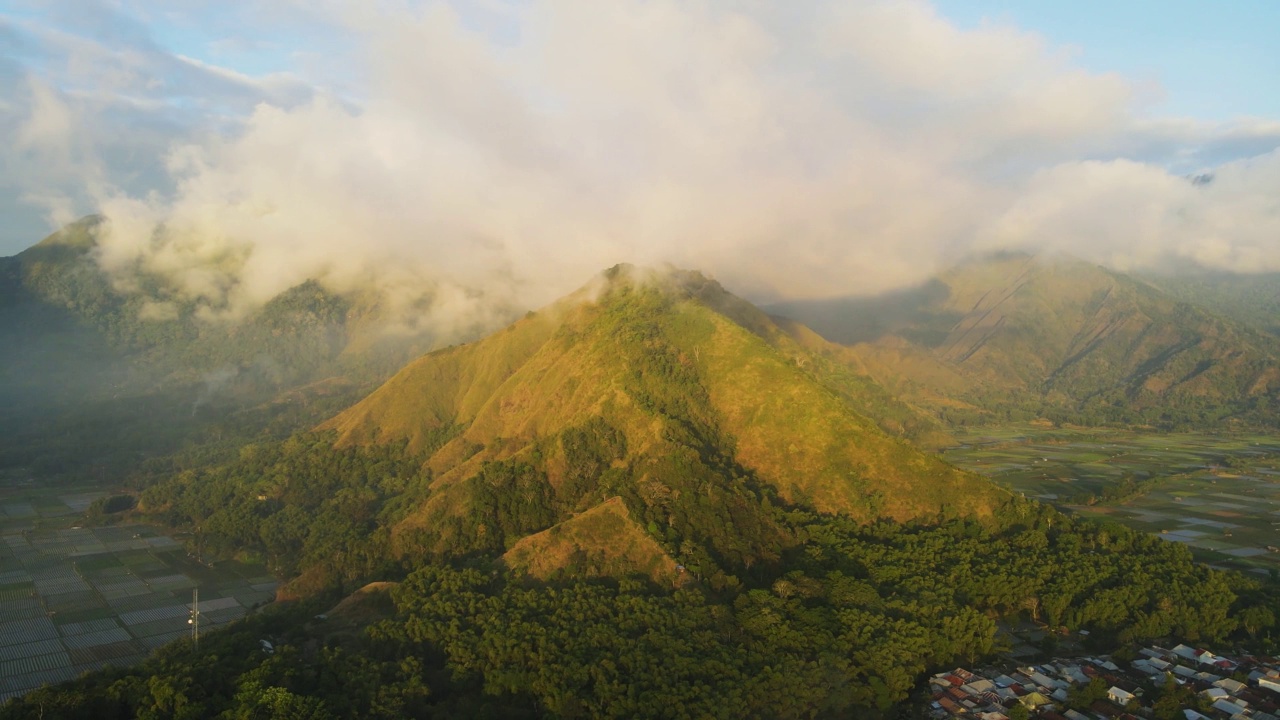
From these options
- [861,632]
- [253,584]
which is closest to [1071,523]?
[861,632]

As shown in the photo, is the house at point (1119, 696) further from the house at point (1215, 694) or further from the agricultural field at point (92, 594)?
the agricultural field at point (92, 594)

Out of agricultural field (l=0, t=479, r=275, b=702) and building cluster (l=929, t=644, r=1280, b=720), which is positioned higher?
agricultural field (l=0, t=479, r=275, b=702)

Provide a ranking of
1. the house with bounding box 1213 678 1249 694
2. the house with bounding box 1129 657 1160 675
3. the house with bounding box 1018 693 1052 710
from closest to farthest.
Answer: the house with bounding box 1018 693 1052 710 < the house with bounding box 1213 678 1249 694 < the house with bounding box 1129 657 1160 675

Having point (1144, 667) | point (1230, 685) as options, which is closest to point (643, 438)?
point (1144, 667)

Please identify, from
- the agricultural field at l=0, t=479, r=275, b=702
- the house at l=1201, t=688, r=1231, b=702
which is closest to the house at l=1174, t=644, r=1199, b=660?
the house at l=1201, t=688, r=1231, b=702

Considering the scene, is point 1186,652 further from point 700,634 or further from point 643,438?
point 643,438

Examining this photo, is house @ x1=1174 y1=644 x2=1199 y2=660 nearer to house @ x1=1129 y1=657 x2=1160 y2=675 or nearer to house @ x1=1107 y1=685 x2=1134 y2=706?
house @ x1=1129 y1=657 x2=1160 y2=675

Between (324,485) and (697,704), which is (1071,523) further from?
(324,485)
